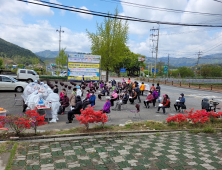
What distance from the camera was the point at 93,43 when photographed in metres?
29.2

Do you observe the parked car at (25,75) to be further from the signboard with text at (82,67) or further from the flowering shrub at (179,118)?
the flowering shrub at (179,118)

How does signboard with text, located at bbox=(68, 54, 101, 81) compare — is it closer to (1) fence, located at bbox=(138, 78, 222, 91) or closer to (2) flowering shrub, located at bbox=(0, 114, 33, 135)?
(1) fence, located at bbox=(138, 78, 222, 91)

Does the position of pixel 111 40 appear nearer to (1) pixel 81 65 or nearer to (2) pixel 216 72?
(1) pixel 81 65

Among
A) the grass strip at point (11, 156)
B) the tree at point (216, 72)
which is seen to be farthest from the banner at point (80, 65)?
the tree at point (216, 72)

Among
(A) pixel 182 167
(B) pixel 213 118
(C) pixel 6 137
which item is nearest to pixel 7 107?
(C) pixel 6 137

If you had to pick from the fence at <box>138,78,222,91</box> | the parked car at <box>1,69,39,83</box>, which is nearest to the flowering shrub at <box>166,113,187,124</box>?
the fence at <box>138,78,222,91</box>

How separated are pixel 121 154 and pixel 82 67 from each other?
25.5 metres

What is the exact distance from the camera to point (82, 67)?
96.9 feet

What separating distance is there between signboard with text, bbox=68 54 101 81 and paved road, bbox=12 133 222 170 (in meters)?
23.7

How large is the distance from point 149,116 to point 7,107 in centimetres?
854

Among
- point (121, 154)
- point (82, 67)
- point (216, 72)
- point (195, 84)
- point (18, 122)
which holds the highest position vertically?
point (216, 72)

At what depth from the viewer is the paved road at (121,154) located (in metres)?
4.33

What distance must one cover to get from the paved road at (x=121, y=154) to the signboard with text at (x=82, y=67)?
23.7 meters

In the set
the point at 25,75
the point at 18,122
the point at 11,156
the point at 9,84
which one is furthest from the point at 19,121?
the point at 25,75
